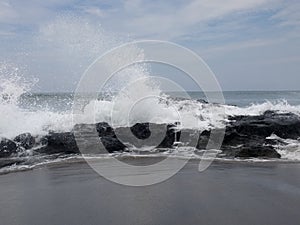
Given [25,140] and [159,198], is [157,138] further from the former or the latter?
[159,198]

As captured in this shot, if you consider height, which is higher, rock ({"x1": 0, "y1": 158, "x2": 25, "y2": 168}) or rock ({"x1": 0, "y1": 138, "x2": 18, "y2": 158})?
rock ({"x1": 0, "y1": 138, "x2": 18, "y2": 158})

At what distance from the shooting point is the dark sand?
413cm

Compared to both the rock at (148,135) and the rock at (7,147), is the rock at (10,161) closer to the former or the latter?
the rock at (7,147)

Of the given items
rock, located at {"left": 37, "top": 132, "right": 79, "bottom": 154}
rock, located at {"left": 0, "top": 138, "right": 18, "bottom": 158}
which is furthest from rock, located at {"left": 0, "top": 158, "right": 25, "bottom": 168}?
rock, located at {"left": 37, "top": 132, "right": 79, "bottom": 154}

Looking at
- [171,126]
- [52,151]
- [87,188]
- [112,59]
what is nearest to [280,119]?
[171,126]

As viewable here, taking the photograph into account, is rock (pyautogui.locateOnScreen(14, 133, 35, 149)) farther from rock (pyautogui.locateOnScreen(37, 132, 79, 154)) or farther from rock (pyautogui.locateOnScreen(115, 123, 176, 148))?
rock (pyautogui.locateOnScreen(115, 123, 176, 148))

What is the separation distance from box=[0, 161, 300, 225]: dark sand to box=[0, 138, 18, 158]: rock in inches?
87.1

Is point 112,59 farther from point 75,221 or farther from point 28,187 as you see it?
point 75,221

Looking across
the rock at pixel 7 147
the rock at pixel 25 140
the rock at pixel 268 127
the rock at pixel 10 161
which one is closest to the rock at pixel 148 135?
the rock at pixel 268 127

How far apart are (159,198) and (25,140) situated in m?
5.69

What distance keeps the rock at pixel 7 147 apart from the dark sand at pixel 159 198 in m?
2.21

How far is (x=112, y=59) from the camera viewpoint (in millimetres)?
9641

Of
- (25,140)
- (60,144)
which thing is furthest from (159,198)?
(25,140)

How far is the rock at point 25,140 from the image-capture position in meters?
9.28
